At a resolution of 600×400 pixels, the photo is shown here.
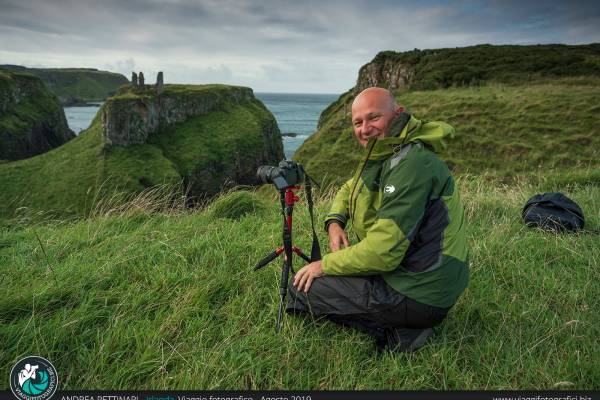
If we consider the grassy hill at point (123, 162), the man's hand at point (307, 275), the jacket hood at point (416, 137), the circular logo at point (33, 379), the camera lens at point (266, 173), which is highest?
the jacket hood at point (416, 137)

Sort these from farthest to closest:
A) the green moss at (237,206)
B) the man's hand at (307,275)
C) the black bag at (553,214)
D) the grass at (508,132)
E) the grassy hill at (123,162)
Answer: the grassy hill at (123,162) < the grass at (508,132) < the green moss at (237,206) < the black bag at (553,214) < the man's hand at (307,275)

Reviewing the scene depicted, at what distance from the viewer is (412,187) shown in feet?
7.94

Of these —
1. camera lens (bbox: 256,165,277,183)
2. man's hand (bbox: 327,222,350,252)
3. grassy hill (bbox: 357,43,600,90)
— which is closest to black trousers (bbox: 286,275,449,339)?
man's hand (bbox: 327,222,350,252)

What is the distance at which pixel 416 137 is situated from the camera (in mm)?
2646

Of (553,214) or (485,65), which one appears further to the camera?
(485,65)

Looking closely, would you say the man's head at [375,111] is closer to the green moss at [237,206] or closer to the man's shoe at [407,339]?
the man's shoe at [407,339]

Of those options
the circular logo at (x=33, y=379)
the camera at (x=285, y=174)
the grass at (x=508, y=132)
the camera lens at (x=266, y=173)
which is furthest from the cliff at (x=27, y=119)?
the camera at (x=285, y=174)

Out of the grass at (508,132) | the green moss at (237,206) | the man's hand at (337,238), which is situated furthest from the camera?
the grass at (508,132)

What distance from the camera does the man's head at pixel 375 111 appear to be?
2.78 meters

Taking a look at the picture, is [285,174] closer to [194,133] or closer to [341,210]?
[341,210]

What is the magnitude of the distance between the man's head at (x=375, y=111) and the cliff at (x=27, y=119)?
104 meters

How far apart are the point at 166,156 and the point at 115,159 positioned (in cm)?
951

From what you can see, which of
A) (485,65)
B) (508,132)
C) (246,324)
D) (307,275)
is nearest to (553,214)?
(307,275)

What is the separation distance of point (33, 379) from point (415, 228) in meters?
2.92
